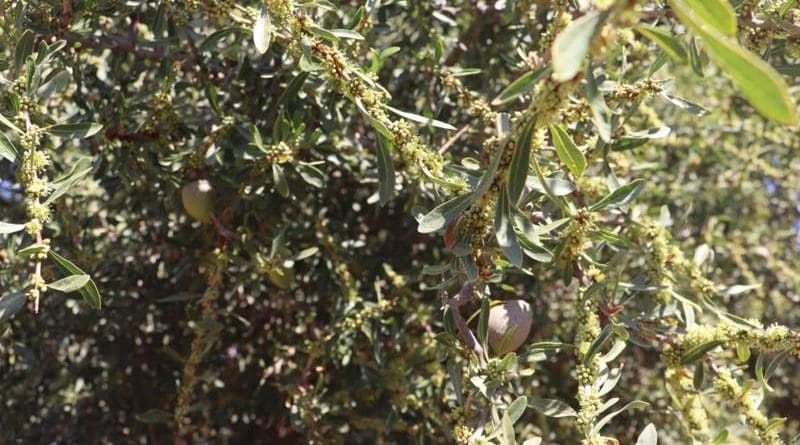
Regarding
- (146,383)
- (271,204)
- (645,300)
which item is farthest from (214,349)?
(645,300)

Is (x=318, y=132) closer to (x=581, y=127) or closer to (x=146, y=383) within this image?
(x=581, y=127)

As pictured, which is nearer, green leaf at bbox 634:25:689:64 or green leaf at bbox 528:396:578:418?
green leaf at bbox 634:25:689:64

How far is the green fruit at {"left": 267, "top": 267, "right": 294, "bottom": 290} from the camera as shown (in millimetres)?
1811

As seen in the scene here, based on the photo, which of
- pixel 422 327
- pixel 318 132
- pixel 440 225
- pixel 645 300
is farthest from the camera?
pixel 422 327

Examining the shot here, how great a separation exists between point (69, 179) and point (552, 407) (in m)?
0.92

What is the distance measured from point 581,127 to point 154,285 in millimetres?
1219

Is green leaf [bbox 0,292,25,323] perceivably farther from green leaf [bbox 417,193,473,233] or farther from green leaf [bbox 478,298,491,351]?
green leaf [bbox 478,298,491,351]

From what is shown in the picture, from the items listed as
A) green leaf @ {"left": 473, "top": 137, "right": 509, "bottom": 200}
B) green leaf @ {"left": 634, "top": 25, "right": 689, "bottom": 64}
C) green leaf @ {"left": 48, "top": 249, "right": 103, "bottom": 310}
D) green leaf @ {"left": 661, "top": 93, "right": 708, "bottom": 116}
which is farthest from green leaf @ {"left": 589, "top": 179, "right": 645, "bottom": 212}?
green leaf @ {"left": 48, "top": 249, "right": 103, "bottom": 310}

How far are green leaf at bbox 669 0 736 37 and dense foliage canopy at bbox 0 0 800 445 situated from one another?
94 mm

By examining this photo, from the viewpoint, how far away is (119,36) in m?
1.90

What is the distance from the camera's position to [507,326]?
1.52 meters

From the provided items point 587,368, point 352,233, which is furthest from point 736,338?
point 352,233

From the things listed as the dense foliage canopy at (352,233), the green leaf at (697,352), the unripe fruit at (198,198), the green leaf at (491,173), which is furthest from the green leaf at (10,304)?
the green leaf at (697,352)

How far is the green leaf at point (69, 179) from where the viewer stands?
1345 mm
